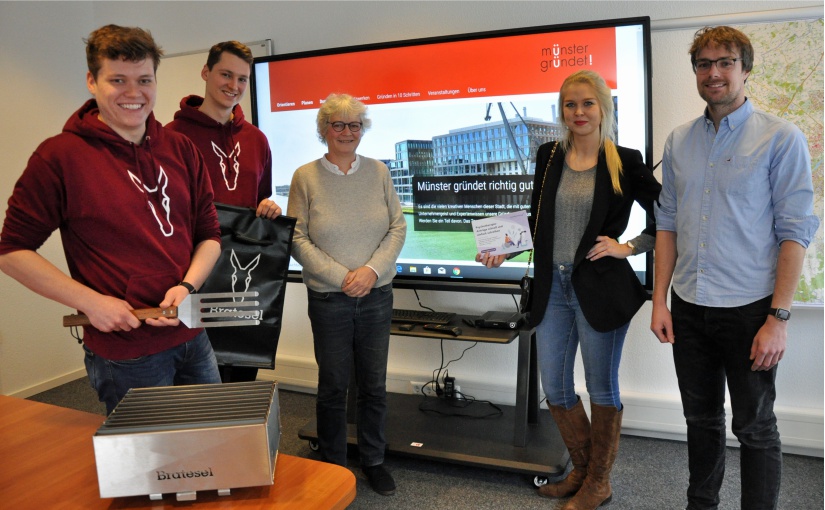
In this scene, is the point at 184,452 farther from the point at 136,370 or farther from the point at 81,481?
the point at 136,370

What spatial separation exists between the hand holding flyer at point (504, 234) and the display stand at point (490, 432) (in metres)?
0.50

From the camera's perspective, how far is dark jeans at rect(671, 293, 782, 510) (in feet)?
6.15

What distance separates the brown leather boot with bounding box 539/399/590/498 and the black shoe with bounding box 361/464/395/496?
0.63 metres

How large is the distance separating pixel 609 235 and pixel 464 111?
1123 millimetres

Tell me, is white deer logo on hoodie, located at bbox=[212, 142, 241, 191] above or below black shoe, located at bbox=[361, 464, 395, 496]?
above

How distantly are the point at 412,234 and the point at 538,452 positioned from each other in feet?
4.00

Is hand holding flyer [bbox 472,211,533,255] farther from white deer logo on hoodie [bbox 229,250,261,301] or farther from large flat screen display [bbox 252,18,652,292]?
white deer logo on hoodie [bbox 229,250,261,301]

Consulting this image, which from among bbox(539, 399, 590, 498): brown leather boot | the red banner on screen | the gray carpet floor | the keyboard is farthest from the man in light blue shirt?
the keyboard

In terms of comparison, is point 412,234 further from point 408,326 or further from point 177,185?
point 177,185

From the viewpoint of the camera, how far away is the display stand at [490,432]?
8.82 feet

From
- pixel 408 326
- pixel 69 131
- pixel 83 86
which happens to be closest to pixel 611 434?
pixel 408 326

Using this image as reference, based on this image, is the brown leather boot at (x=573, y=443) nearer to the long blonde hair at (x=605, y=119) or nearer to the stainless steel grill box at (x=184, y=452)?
the long blonde hair at (x=605, y=119)

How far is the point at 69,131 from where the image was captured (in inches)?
58.6

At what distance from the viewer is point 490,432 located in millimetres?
2963
